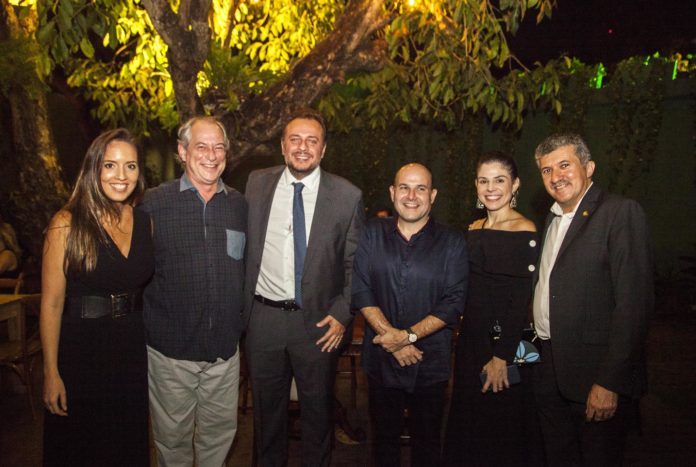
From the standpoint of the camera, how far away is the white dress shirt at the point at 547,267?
7.83ft

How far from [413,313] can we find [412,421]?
23.2 inches

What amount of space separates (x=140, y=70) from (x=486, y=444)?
172 inches

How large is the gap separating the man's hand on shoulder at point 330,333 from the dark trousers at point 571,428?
3.45 ft

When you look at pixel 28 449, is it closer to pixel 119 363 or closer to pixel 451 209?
pixel 119 363

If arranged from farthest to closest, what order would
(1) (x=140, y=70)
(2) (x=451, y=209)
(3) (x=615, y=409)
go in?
(2) (x=451, y=209) → (1) (x=140, y=70) → (3) (x=615, y=409)

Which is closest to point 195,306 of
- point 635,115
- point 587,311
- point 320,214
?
point 320,214

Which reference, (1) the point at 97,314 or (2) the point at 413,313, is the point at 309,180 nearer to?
(2) the point at 413,313

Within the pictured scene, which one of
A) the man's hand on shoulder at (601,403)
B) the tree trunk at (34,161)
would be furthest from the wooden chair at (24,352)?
the man's hand on shoulder at (601,403)

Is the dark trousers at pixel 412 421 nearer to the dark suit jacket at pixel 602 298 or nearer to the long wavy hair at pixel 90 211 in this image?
the dark suit jacket at pixel 602 298

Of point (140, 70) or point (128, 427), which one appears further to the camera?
point (140, 70)

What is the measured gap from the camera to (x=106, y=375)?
2320 mm

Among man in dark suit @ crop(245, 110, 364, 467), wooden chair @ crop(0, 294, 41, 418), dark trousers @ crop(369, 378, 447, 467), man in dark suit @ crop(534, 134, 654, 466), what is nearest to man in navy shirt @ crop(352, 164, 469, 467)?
dark trousers @ crop(369, 378, 447, 467)

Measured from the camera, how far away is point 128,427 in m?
2.38

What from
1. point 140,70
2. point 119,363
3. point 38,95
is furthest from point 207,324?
point 38,95
